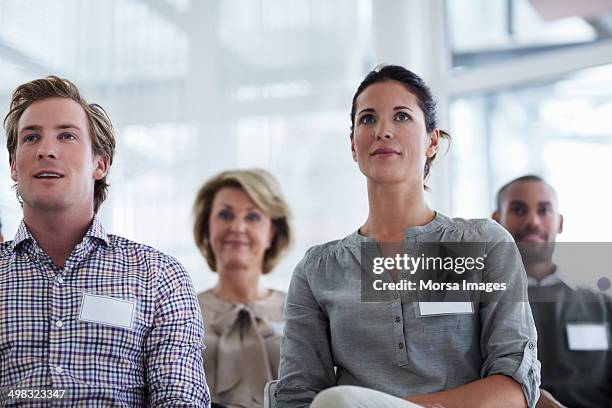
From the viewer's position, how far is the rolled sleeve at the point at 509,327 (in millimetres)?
1948

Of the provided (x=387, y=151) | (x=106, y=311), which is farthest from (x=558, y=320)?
(x=106, y=311)

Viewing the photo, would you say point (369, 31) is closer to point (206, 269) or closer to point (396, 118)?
point (206, 269)

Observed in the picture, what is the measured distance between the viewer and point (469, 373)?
2027 millimetres

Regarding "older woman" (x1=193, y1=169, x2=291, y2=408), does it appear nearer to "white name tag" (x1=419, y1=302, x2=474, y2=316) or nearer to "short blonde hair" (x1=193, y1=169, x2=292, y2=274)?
"short blonde hair" (x1=193, y1=169, x2=292, y2=274)

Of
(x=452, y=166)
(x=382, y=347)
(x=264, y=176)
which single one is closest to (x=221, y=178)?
(x=264, y=176)

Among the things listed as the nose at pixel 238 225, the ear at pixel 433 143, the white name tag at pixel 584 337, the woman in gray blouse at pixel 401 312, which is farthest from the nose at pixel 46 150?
the white name tag at pixel 584 337

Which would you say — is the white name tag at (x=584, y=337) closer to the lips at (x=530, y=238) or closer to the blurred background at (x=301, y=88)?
the lips at (x=530, y=238)

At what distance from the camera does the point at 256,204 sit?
133 inches

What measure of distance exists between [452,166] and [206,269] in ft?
4.66

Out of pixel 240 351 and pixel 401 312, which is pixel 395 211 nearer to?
pixel 401 312

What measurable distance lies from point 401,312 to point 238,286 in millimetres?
1362

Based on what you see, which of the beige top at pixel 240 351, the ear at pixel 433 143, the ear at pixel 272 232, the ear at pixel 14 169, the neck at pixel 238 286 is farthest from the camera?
the ear at pixel 272 232

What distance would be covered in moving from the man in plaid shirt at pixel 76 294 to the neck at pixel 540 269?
1.25m

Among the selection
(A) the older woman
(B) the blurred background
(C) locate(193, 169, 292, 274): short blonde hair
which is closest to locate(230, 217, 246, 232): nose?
(A) the older woman
